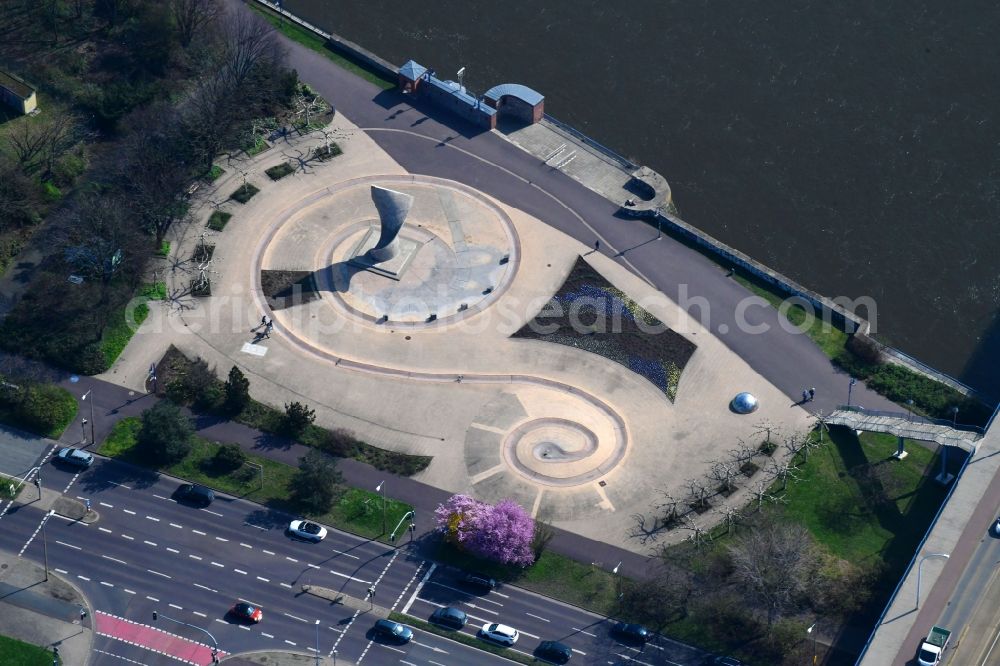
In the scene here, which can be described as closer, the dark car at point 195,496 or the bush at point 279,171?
the dark car at point 195,496

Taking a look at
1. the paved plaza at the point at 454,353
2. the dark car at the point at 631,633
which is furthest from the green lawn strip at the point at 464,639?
the paved plaza at the point at 454,353

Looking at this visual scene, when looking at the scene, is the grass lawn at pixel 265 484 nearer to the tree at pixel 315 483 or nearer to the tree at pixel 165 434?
the tree at pixel 315 483

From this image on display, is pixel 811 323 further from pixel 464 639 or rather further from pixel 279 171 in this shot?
pixel 279 171

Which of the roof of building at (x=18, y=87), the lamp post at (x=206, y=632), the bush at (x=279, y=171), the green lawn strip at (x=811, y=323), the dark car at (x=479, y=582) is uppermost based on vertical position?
the green lawn strip at (x=811, y=323)

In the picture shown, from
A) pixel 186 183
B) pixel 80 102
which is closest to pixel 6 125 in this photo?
pixel 80 102

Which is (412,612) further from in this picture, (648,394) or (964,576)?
(964,576)

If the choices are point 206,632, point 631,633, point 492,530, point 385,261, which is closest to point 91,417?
point 206,632
